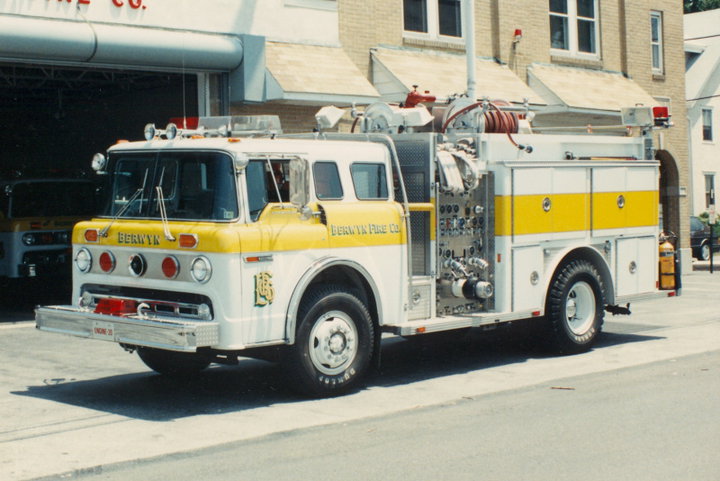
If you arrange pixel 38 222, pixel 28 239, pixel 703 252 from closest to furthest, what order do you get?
pixel 28 239, pixel 38 222, pixel 703 252

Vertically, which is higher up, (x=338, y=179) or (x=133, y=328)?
(x=338, y=179)

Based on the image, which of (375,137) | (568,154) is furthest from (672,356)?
(375,137)

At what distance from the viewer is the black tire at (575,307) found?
1189cm

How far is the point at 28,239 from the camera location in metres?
17.2

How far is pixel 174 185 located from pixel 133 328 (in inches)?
54.2

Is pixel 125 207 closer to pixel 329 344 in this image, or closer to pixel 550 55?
pixel 329 344

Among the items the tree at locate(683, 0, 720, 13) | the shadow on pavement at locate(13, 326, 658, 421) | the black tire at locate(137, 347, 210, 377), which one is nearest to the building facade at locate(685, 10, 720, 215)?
the tree at locate(683, 0, 720, 13)

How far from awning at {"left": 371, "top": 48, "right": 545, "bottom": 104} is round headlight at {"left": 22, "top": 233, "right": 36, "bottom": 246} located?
6899 mm

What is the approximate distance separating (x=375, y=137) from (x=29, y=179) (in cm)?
927

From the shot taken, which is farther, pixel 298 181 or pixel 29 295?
pixel 29 295

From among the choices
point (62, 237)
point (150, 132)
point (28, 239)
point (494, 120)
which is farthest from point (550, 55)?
point (150, 132)

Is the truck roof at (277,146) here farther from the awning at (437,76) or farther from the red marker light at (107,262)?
the awning at (437,76)

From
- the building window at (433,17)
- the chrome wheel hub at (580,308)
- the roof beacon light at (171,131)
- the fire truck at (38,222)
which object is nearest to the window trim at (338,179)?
the roof beacon light at (171,131)

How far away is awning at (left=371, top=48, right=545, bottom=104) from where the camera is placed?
65.2 ft
